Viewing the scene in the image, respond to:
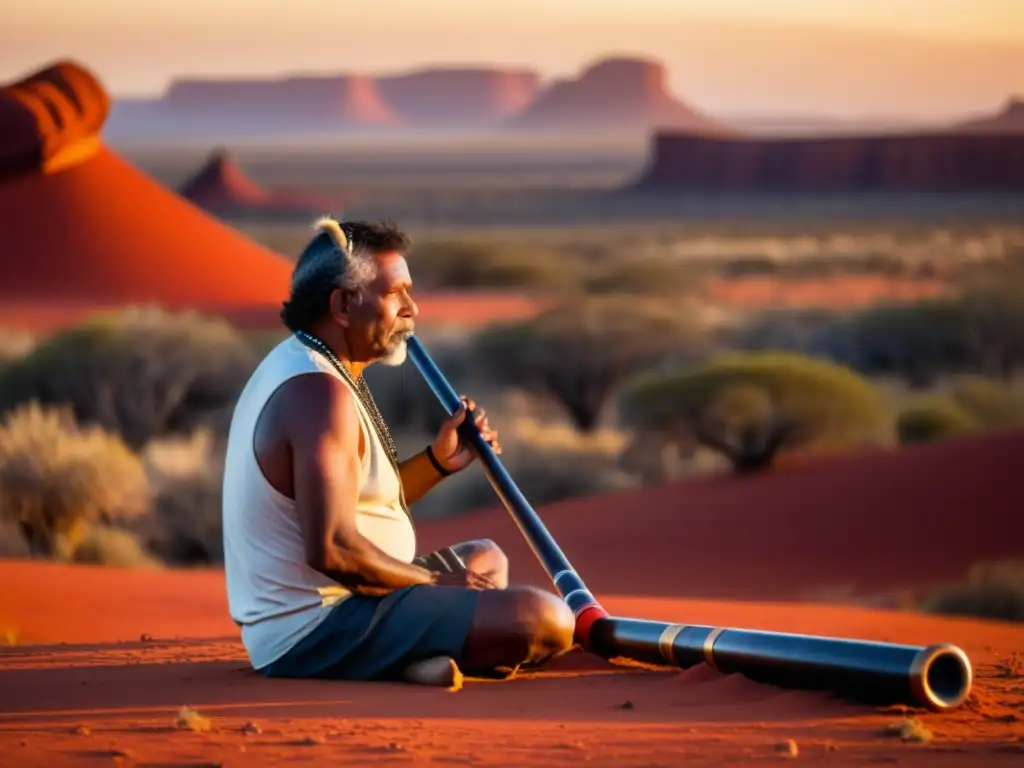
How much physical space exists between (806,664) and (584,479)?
1183 centimetres

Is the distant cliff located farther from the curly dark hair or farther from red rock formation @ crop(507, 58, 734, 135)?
the curly dark hair

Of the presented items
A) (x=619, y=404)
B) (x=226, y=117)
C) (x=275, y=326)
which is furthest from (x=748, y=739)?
(x=226, y=117)

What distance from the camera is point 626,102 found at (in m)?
172

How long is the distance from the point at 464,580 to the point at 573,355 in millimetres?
19500

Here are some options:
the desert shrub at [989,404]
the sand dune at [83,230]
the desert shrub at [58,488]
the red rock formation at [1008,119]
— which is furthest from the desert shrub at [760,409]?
the red rock formation at [1008,119]

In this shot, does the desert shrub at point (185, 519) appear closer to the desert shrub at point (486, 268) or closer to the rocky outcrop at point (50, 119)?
the rocky outcrop at point (50, 119)

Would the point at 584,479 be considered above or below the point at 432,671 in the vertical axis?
below

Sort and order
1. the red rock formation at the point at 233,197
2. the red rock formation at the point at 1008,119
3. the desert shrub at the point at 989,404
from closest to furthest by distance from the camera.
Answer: the desert shrub at the point at 989,404, the red rock formation at the point at 233,197, the red rock formation at the point at 1008,119

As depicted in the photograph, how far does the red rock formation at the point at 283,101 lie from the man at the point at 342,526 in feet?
579

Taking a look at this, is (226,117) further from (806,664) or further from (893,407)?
(806,664)

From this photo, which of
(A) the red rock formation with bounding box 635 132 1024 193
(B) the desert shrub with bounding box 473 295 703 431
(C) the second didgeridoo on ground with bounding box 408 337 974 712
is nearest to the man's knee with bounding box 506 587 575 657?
(C) the second didgeridoo on ground with bounding box 408 337 974 712

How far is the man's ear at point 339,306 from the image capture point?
545 cm

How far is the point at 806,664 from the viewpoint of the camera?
203 inches

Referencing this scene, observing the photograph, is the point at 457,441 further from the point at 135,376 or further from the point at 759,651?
the point at 135,376
